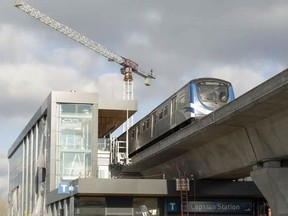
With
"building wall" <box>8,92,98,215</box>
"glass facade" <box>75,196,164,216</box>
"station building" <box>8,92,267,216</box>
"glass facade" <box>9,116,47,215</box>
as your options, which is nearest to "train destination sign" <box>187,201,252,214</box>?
"station building" <box>8,92,267,216</box>

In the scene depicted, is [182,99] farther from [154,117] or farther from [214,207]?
[214,207]

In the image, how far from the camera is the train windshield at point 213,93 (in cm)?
3200

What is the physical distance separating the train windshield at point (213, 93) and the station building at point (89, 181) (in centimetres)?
434

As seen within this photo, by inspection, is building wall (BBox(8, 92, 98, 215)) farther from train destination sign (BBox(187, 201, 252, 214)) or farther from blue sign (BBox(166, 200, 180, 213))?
train destination sign (BBox(187, 201, 252, 214))

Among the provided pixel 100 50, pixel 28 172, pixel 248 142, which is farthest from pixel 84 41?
pixel 248 142

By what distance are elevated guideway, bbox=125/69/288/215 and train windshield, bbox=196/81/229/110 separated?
127 inches

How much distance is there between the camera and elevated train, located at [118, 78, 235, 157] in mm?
31234

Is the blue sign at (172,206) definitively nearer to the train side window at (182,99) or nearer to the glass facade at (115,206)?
the glass facade at (115,206)

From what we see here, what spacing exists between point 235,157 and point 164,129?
8.60 m

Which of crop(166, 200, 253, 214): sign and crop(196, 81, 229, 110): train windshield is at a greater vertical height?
crop(196, 81, 229, 110): train windshield

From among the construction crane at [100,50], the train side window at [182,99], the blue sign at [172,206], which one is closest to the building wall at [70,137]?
the train side window at [182,99]

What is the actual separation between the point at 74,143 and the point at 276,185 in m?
17.5

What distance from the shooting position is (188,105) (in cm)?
3130

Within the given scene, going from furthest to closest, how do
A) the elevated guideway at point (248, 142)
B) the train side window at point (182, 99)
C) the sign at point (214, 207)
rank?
the train side window at point (182, 99), the sign at point (214, 207), the elevated guideway at point (248, 142)
